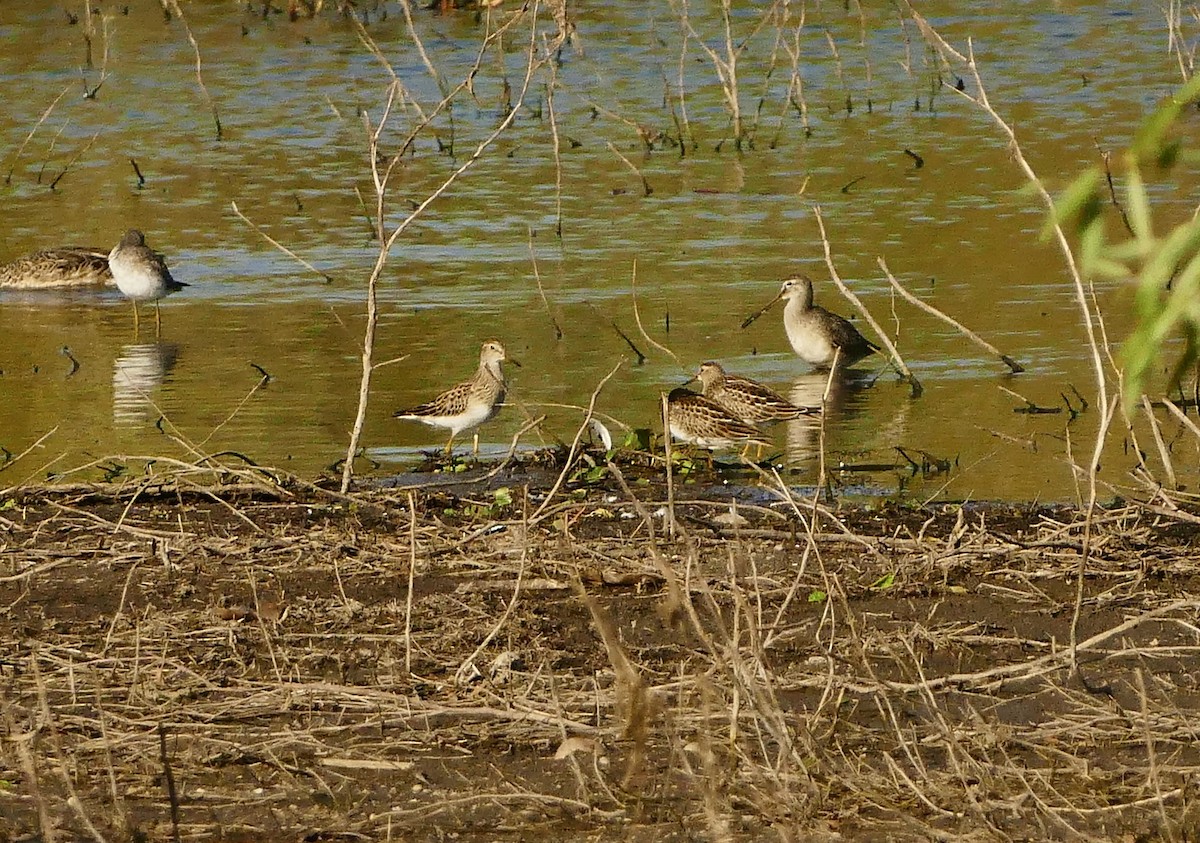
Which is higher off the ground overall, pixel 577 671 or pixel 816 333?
pixel 577 671

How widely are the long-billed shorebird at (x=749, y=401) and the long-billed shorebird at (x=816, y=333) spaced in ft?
4.95

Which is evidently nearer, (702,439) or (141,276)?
(702,439)

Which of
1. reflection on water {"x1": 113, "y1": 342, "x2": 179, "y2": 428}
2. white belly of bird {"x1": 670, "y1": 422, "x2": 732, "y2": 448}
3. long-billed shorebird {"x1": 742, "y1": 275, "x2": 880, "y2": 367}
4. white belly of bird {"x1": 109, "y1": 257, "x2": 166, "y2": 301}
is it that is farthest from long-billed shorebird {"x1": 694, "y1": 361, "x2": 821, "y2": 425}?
white belly of bird {"x1": 109, "y1": 257, "x2": 166, "y2": 301}

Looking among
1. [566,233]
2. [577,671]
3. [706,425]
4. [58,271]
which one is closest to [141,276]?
[58,271]

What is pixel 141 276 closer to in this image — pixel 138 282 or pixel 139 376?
pixel 138 282

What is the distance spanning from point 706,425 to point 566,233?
716 centimetres

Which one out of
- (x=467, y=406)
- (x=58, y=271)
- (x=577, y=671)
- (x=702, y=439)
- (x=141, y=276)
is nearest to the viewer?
(x=577, y=671)

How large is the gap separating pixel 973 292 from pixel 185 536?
7.92 m

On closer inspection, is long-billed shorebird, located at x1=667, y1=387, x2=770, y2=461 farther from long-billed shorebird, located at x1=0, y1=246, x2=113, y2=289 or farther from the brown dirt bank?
long-billed shorebird, located at x1=0, y1=246, x2=113, y2=289

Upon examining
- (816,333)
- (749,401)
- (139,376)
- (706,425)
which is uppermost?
(706,425)

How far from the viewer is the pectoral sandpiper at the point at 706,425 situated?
9.98m

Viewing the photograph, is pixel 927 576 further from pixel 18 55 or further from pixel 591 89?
pixel 18 55

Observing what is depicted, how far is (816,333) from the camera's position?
41.0ft

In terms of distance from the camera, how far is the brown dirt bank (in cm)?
532
